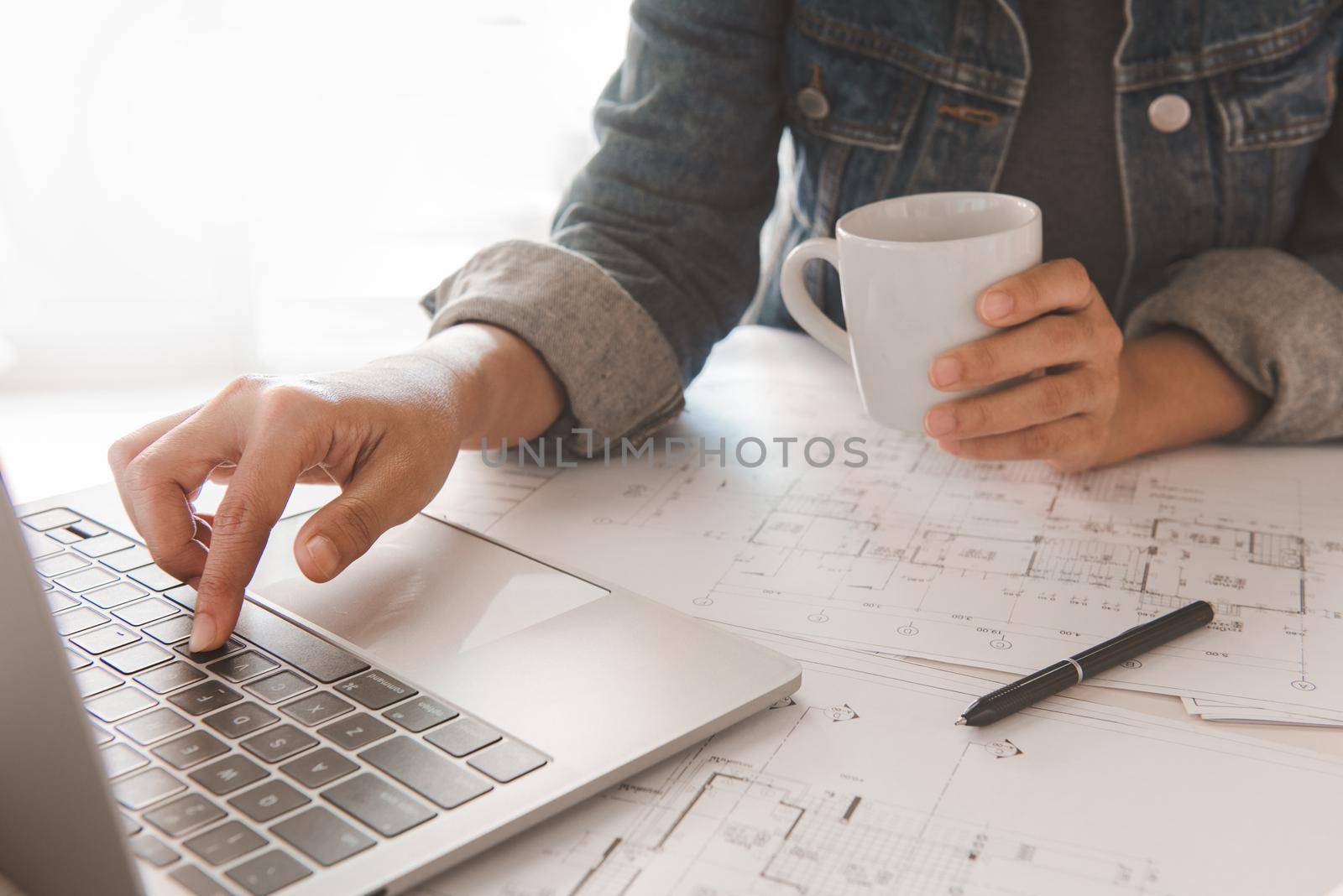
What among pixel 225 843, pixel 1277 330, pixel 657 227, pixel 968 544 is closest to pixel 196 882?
pixel 225 843

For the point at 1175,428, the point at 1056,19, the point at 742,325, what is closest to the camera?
the point at 1175,428

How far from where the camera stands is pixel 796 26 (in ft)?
2.78

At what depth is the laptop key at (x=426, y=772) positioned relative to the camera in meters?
0.39

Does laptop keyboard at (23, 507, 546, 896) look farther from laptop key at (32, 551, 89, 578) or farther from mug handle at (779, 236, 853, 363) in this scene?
mug handle at (779, 236, 853, 363)

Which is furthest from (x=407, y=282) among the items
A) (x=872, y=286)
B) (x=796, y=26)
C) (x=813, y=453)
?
(x=872, y=286)

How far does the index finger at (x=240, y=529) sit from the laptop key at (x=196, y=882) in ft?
0.48

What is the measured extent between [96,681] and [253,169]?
1230mm

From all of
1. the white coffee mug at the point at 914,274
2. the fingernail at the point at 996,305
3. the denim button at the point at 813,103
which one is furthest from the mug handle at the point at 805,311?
the denim button at the point at 813,103

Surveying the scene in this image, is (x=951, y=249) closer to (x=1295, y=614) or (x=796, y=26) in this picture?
(x=1295, y=614)

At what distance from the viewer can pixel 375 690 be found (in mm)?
460

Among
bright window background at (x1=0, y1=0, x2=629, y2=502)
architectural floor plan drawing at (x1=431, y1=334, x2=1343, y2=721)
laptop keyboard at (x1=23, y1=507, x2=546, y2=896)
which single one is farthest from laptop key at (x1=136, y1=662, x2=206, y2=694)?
bright window background at (x1=0, y1=0, x2=629, y2=502)

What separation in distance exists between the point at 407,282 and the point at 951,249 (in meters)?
1.24

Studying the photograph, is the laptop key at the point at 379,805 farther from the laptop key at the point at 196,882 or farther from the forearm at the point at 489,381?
the forearm at the point at 489,381

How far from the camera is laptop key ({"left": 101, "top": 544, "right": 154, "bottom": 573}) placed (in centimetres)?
58
